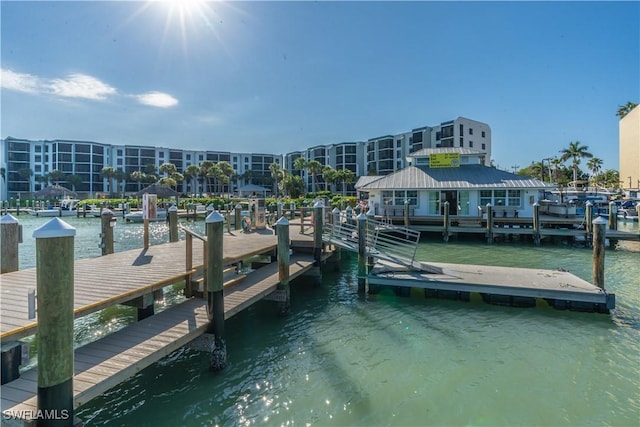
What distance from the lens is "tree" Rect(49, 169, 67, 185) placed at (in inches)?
3307

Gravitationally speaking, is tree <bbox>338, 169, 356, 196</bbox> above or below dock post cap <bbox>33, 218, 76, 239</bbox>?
above

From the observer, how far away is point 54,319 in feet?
12.3

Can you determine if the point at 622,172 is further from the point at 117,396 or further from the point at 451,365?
the point at 117,396

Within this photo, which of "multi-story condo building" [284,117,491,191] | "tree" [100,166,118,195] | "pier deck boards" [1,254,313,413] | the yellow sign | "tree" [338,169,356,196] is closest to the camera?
"pier deck boards" [1,254,313,413]

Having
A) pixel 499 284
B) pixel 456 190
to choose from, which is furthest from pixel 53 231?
pixel 456 190

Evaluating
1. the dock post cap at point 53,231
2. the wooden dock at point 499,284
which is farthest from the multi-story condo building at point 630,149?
the dock post cap at point 53,231

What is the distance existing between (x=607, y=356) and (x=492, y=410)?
3.61 meters

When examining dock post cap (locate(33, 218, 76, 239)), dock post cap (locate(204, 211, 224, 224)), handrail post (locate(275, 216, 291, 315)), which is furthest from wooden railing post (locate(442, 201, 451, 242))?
dock post cap (locate(33, 218, 76, 239))

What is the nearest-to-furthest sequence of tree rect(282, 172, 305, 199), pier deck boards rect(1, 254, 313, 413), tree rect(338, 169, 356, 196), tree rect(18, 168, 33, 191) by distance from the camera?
pier deck boards rect(1, 254, 313, 413), tree rect(282, 172, 305, 199), tree rect(338, 169, 356, 196), tree rect(18, 168, 33, 191)

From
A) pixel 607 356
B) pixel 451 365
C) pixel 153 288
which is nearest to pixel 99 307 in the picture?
pixel 153 288

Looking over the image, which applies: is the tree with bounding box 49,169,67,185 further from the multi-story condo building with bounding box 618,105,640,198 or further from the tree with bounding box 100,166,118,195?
the multi-story condo building with bounding box 618,105,640,198

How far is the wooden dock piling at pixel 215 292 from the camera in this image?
6516mm

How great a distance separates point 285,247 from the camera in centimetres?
941

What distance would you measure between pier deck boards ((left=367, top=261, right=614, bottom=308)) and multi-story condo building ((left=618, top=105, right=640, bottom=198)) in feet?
220
